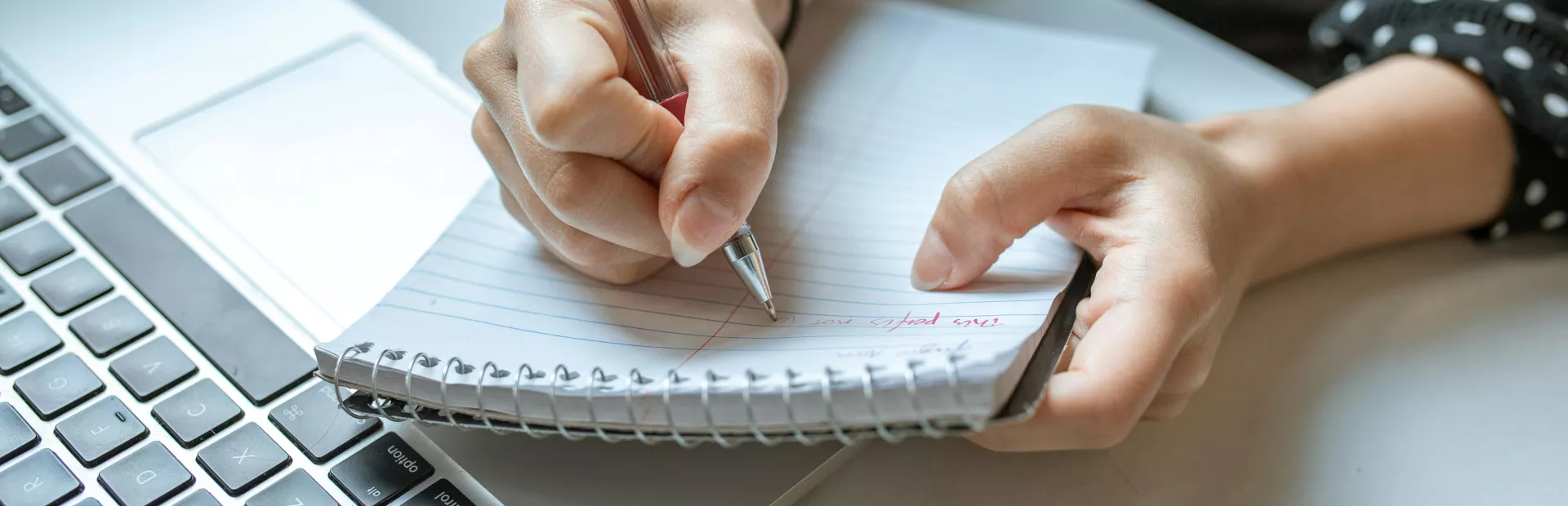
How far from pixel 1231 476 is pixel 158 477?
0.39m

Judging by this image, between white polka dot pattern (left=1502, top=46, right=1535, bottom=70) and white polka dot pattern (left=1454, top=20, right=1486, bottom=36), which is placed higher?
white polka dot pattern (left=1454, top=20, right=1486, bottom=36)

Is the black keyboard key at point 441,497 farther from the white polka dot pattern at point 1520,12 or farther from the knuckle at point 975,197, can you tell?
the white polka dot pattern at point 1520,12

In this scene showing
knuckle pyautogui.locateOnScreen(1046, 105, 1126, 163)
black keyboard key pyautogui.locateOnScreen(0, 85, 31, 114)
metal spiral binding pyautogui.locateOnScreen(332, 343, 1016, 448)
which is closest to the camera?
metal spiral binding pyautogui.locateOnScreen(332, 343, 1016, 448)

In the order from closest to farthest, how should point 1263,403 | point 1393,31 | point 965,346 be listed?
point 965,346 < point 1263,403 < point 1393,31

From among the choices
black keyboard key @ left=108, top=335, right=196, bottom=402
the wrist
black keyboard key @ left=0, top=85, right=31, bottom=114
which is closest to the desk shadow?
black keyboard key @ left=108, top=335, right=196, bottom=402

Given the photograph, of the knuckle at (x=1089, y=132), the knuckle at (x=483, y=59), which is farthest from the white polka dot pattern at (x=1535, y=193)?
the knuckle at (x=483, y=59)

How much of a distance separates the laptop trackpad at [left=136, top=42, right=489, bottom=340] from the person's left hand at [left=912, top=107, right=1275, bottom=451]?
0.78 feet

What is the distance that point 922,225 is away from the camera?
41 cm

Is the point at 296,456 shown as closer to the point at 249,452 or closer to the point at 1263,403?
the point at 249,452

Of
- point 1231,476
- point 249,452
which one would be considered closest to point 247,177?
point 249,452

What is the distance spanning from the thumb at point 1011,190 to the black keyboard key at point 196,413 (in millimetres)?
258

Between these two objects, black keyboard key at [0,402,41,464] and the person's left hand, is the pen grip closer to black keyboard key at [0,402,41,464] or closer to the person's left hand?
the person's left hand

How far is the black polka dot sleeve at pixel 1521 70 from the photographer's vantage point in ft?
1.53

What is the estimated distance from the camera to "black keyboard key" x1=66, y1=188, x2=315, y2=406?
0.37 m
